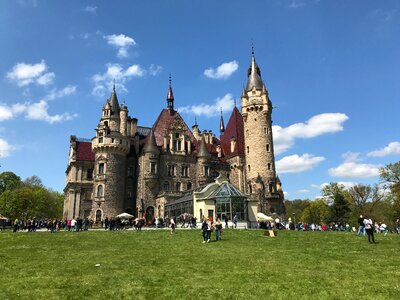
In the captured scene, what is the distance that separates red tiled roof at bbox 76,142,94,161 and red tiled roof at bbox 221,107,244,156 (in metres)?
23.9

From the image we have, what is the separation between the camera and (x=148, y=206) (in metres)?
56.1

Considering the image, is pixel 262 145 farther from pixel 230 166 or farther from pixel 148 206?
pixel 148 206

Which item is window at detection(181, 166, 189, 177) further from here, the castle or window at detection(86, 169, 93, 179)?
window at detection(86, 169, 93, 179)

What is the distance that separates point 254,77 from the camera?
6412 centimetres

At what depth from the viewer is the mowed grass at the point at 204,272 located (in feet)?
37.2

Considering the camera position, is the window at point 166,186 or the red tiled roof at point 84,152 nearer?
the window at point 166,186

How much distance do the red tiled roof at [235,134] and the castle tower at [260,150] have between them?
267cm

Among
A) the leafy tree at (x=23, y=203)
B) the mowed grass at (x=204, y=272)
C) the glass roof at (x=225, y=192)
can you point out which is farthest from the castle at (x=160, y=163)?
the mowed grass at (x=204, y=272)

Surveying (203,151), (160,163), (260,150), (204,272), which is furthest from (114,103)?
(204,272)

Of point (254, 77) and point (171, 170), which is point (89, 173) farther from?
point (254, 77)

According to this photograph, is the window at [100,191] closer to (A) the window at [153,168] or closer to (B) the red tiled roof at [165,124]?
(A) the window at [153,168]

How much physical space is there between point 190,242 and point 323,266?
1037 centimetres

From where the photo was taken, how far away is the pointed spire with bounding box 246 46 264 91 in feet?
207

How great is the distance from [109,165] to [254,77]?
29.4 m
